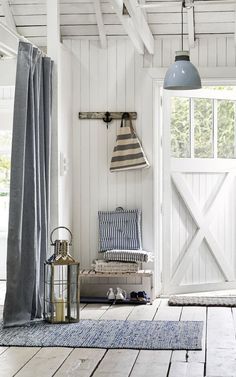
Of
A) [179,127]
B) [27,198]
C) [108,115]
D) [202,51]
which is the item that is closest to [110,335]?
[27,198]

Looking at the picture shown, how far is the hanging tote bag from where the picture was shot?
782 cm

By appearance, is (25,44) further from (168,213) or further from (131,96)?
(168,213)

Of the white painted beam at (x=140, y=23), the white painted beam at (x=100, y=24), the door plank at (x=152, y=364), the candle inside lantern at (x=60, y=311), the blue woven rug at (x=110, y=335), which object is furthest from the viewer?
the white painted beam at (x=100, y=24)

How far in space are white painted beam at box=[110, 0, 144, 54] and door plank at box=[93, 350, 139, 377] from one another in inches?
104

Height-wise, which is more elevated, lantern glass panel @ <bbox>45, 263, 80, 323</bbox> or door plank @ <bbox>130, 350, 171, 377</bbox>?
lantern glass panel @ <bbox>45, 263, 80, 323</bbox>

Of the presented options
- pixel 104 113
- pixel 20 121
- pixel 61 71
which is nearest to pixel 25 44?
pixel 20 121

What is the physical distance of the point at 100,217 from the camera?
7.96m

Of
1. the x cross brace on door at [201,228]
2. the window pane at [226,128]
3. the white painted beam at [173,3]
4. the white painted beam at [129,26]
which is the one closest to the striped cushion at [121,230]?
the x cross brace on door at [201,228]

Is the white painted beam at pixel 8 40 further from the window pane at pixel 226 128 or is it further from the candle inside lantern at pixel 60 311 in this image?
the window pane at pixel 226 128

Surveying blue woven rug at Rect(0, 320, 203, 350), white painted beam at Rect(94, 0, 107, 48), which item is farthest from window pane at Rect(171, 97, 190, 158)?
blue woven rug at Rect(0, 320, 203, 350)

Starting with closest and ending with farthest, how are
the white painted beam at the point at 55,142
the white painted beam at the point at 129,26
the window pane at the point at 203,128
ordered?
the white painted beam at the point at 129,26
the white painted beam at the point at 55,142
the window pane at the point at 203,128

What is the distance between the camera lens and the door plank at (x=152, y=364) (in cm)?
466

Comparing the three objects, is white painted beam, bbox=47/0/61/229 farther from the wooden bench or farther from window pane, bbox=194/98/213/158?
window pane, bbox=194/98/213/158

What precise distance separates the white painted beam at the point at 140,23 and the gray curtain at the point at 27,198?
88cm
